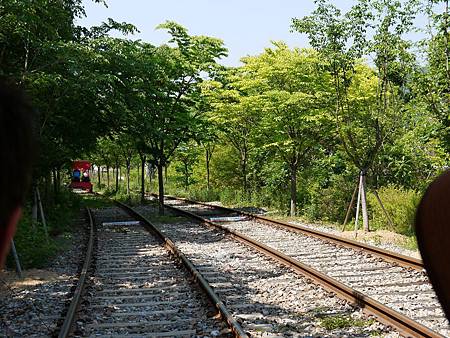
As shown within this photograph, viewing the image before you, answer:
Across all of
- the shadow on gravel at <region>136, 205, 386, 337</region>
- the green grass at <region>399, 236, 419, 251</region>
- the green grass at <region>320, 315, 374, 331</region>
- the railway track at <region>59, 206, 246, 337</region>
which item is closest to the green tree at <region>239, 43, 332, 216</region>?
the green grass at <region>399, 236, 419, 251</region>

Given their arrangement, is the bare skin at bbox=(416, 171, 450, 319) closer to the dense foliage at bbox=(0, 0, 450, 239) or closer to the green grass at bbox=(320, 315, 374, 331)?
the green grass at bbox=(320, 315, 374, 331)

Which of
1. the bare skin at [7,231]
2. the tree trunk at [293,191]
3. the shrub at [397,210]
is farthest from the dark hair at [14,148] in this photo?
the tree trunk at [293,191]

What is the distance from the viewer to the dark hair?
746 millimetres

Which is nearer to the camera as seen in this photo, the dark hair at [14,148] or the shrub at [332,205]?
the dark hair at [14,148]

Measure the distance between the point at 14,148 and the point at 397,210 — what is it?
1539 cm

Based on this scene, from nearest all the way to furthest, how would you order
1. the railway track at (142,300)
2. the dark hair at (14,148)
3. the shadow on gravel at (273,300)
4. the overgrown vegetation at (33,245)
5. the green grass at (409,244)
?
the dark hair at (14,148) → the shadow on gravel at (273,300) → the railway track at (142,300) → the overgrown vegetation at (33,245) → the green grass at (409,244)

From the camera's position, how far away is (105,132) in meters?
17.9

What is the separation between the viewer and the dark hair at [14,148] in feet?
2.45

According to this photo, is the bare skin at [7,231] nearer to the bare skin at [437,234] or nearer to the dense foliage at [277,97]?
the bare skin at [437,234]

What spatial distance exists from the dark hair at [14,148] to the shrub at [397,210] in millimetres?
14438

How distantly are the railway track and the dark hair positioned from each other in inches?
187

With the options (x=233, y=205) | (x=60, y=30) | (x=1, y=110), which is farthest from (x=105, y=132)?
(x=1, y=110)

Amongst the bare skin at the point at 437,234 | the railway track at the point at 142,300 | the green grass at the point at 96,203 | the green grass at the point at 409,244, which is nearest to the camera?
the bare skin at the point at 437,234

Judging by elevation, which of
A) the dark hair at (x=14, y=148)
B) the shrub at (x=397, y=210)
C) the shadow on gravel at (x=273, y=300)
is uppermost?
the dark hair at (x=14, y=148)
